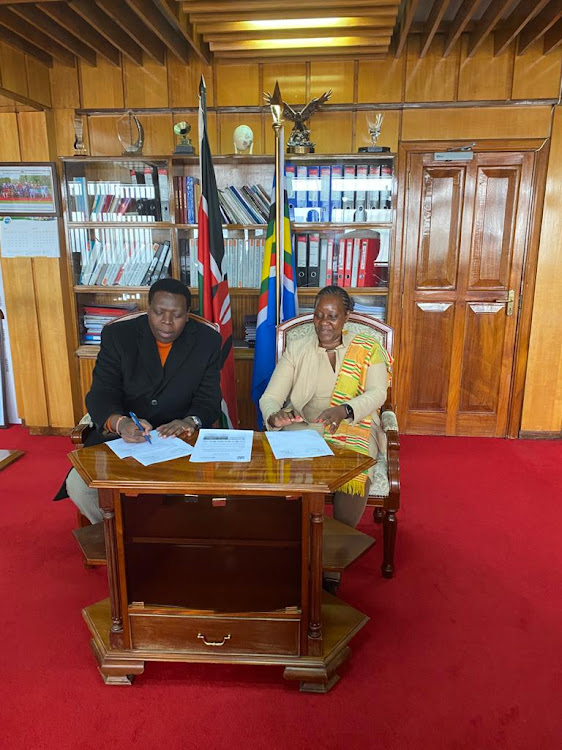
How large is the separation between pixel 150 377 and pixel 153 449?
56cm

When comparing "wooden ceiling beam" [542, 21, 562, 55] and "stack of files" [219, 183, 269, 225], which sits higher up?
"wooden ceiling beam" [542, 21, 562, 55]

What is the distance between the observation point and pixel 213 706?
1721mm

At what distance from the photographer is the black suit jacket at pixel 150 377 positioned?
2.36 metres

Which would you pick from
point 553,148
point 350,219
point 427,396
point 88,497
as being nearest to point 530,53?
point 553,148

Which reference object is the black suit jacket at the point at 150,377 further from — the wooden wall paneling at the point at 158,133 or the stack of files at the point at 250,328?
the wooden wall paneling at the point at 158,133

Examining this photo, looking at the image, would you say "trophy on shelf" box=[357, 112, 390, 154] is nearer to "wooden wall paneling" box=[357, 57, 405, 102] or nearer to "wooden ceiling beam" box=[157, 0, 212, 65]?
"wooden wall paneling" box=[357, 57, 405, 102]

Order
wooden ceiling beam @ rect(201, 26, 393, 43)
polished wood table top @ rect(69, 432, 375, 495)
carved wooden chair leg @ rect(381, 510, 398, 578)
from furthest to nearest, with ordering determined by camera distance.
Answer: wooden ceiling beam @ rect(201, 26, 393, 43) → carved wooden chair leg @ rect(381, 510, 398, 578) → polished wood table top @ rect(69, 432, 375, 495)

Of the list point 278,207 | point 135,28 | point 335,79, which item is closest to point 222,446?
point 278,207

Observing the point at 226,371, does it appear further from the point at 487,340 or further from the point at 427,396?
the point at 487,340

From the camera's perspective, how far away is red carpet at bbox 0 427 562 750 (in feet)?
5.34

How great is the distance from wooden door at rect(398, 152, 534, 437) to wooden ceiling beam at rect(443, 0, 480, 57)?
2.15ft

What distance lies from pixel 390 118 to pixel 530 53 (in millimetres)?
964

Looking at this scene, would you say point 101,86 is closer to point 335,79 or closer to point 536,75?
point 335,79

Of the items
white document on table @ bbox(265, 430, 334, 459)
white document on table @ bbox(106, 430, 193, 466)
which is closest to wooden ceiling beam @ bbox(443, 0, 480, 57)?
white document on table @ bbox(265, 430, 334, 459)
